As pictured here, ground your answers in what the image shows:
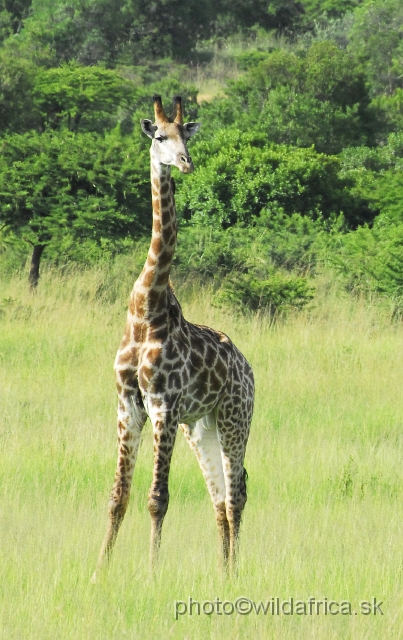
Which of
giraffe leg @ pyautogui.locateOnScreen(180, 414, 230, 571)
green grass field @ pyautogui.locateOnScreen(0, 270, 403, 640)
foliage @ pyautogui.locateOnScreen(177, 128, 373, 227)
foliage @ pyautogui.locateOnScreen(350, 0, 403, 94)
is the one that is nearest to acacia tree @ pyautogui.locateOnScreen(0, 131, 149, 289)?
green grass field @ pyautogui.locateOnScreen(0, 270, 403, 640)

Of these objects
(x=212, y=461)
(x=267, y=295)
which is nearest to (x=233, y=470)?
(x=212, y=461)

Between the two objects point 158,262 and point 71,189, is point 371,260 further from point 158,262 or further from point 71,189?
point 158,262

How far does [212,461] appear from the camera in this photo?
5.83 meters

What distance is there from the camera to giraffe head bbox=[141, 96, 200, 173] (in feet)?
16.5

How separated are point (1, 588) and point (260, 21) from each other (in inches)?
1786

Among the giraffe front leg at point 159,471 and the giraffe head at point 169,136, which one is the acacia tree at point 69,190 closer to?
the giraffe head at point 169,136

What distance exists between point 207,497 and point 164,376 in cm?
165

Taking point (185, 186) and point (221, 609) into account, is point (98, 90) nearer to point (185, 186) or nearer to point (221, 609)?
point (185, 186)

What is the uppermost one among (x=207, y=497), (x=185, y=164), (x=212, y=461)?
(x=185, y=164)

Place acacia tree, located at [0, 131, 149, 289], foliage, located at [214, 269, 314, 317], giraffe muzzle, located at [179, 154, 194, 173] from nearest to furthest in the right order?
giraffe muzzle, located at [179, 154, 194, 173]
foliage, located at [214, 269, 314, 317]
acacia tree, located at [0, 131, 149, 289]

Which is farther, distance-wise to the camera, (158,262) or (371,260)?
(371,260)

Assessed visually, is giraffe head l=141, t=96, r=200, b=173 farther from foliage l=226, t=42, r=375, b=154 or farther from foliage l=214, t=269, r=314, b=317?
foliage l=226, t=42, r=375, b=154

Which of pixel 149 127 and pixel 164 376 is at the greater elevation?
pixel 149 127

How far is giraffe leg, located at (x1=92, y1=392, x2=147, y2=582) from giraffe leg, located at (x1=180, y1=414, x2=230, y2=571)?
0.57 metres
